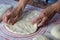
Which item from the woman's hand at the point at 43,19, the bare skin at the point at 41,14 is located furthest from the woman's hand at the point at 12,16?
the woman's hand at the point at 43,19

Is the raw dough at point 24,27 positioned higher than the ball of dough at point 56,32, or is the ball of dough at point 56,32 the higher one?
the raw dough at point 24,27

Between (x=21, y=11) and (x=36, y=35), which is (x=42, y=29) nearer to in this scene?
(x=36, y=35)

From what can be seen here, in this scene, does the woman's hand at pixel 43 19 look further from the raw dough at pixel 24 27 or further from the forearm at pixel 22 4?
the forearm at pixel 22 4

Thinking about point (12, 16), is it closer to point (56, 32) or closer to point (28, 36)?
point (28, 36)

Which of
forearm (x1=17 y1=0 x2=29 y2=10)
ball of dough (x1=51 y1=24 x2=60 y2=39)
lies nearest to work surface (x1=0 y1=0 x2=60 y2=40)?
ball of dough (x1=51 y1=24 x2=60 y2=39)

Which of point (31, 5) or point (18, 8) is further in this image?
point (31, 5)

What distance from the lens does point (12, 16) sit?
904 mm

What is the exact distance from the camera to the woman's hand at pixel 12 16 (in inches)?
34.5

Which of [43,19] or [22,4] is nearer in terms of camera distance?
[43,19]

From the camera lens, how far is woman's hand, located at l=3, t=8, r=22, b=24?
34.5 inches

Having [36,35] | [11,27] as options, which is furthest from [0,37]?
[36,35]

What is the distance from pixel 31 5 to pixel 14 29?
304 millimetres

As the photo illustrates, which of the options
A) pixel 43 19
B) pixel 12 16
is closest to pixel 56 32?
pixel 43 19

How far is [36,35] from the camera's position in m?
0.82
